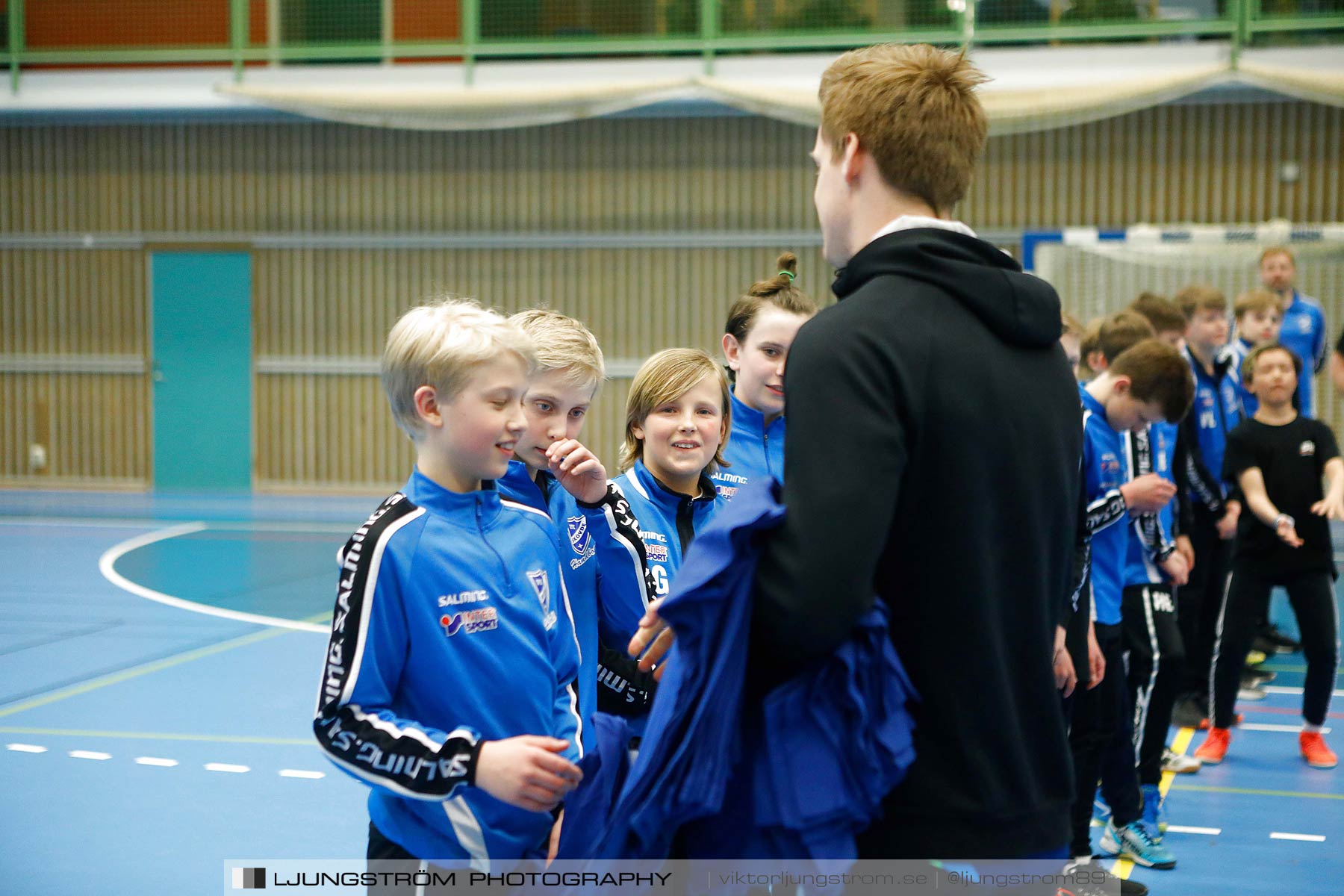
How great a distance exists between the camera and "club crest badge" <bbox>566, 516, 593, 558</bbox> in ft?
9.05

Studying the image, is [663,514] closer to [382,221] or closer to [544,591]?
[544,591]

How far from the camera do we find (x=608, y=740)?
197 cm

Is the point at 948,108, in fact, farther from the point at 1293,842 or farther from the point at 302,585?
the point at 302,585

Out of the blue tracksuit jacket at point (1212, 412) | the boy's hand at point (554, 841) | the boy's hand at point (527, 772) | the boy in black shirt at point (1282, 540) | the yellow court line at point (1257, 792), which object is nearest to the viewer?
the boy's hand at point (527, 772)

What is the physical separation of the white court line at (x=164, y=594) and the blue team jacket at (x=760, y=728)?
5.75 meters

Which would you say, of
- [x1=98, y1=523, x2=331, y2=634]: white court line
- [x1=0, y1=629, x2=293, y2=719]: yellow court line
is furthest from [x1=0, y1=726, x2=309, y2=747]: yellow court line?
[x1=98, y1=523, x2=331, y2=634]: white court line

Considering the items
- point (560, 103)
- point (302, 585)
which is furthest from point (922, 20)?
point (302, 585)

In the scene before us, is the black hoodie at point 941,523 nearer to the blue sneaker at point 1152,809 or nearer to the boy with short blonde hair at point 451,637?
the boy with short blonde hair at point 451,637

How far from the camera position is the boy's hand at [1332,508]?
5438mm

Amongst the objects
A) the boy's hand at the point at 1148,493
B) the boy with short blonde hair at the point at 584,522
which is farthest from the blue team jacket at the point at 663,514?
the boy's hand at the point at 1148,493

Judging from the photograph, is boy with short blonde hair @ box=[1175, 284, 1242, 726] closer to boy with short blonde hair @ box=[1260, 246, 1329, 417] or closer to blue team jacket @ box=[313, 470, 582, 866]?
boy with short blonde hair @ box=[1260, 246, 1329, 417]

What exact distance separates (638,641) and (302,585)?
7.95m

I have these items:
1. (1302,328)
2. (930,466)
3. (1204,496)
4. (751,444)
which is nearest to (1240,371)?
(1204,496)

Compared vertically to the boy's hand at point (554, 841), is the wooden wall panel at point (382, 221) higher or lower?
higher
